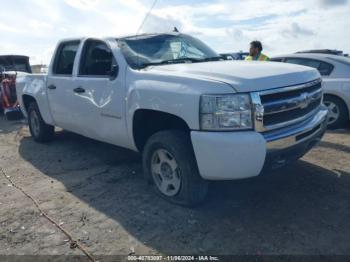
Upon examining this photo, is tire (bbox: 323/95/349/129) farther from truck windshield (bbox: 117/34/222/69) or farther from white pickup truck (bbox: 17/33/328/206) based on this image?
truck windshield (bbox: 117/34/222/69)

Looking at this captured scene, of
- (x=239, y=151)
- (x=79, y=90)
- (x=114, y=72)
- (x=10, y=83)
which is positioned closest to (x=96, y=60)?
(x=79, y=90)

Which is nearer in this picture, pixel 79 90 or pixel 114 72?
pixel 114 72

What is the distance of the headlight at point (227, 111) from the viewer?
325 cm

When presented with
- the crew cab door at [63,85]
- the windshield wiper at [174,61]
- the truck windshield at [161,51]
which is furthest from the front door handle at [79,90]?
the windshield wiper at [174,61]

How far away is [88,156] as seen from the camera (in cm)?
599

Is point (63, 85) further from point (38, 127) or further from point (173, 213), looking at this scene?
point (173, 213)

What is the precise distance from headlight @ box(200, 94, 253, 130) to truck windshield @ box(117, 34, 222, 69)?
1.25 metres

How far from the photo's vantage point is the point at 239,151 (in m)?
3.20

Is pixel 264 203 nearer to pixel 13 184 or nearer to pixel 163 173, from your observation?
pixel 163 173

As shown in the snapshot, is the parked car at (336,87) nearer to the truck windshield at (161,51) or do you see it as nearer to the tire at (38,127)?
the truck windshield at (161,51)

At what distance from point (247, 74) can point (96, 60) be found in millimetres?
2228

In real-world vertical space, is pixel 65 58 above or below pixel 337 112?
above

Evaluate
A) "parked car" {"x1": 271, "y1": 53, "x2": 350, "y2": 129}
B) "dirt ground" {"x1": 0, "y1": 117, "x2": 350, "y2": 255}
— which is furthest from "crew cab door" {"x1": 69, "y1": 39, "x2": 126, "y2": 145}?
"parked car" {"x1": 271, "y1": 53, "x2": 350, "y2": 129}

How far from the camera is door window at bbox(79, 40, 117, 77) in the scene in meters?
4.57
